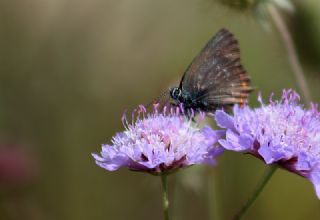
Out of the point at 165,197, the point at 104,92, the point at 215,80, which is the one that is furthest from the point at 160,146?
the point at 104,92

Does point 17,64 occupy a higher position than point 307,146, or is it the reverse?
point 17,64

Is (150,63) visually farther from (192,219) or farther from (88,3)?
(192,219)

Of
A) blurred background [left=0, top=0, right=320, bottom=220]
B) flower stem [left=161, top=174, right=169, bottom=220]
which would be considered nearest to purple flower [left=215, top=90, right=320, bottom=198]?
flower stem [left=161, top=174, right=169, bottom=220]

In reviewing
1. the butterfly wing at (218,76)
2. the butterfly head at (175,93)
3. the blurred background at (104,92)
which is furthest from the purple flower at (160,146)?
the blurred background at (104,92)

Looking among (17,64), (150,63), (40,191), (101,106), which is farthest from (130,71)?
(40,191)

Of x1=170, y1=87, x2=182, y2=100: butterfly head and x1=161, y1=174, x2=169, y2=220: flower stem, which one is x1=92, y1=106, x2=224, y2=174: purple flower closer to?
x1=161, y1=174, x2=169, y2=220: flower stem

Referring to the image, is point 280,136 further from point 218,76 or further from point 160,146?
point 218,76

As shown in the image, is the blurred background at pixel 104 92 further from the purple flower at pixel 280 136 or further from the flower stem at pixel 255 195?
the flower stem at pixel 255 195
